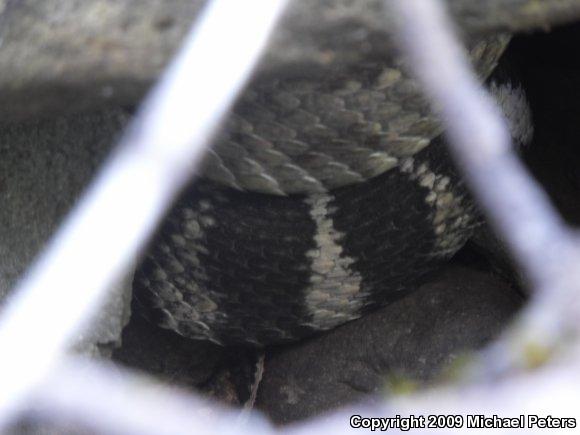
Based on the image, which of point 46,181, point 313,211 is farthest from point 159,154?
point 313,211

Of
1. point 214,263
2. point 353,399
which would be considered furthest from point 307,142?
point 353,399

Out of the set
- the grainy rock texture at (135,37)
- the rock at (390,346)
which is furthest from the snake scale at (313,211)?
the grainy rock texture at (135,37)

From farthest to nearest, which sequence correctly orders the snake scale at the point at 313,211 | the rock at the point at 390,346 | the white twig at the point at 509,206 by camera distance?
the rock at the point at 390,346
the snake scale at the point at 313,211
the white twig at the point at 509,206

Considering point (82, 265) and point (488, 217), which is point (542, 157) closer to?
point (488, 217)

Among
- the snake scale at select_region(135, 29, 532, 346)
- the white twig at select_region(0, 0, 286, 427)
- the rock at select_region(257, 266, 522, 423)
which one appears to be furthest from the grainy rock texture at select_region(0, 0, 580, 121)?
the rock at select_region(257, 266, 522, 423)

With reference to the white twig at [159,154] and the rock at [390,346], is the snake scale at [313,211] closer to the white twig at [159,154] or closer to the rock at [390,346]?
the rock at [390,346]

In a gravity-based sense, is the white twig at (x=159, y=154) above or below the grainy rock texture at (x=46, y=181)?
above

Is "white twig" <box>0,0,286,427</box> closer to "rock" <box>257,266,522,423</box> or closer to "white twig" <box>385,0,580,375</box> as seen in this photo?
"white twig" <box>385,0,580,375</box>
